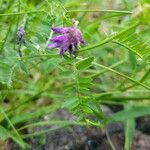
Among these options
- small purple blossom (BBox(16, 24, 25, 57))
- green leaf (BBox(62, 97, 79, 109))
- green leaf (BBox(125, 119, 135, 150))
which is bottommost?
green leaf (BBox(125, 119, 135, 150))

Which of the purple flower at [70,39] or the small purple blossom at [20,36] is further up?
the purple flower at [70,39]

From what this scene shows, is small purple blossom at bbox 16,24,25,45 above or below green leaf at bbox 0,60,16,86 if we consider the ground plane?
above

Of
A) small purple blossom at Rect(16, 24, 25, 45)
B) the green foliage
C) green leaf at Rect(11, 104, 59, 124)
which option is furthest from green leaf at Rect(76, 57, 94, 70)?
green leaf at Rect(11, 104, 59, 124)


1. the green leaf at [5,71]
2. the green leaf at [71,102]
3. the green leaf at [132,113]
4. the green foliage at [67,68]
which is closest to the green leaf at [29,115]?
the green foliage at [67,68]

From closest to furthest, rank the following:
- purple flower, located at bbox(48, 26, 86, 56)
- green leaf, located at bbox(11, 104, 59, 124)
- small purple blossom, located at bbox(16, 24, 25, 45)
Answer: purple flower, located at bbox(48, 26, 86, 56), small purple blossom, located at bbox(16, 24, 25, 45), green leaf, located at bbox(11, 104, 59, 124)

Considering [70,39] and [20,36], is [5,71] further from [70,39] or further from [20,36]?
[70,39]

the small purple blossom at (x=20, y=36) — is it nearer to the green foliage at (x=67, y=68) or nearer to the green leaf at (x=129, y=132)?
the green foliage at (x=67, y=68)

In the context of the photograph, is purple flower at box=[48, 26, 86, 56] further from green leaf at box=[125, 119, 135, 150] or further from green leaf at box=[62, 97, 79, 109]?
green leaf at box=[125, 119, 135, 150]

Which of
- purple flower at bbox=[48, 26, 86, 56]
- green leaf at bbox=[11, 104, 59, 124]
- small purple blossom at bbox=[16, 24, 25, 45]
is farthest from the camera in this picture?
green leaf at bbox=[11, 104, 59, 124]

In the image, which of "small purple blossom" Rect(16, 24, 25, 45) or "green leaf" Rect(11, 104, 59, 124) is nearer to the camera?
"small purple blossom" Rect(16, 24, 25, 45)

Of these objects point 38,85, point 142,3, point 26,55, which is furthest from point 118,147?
point 142,3
